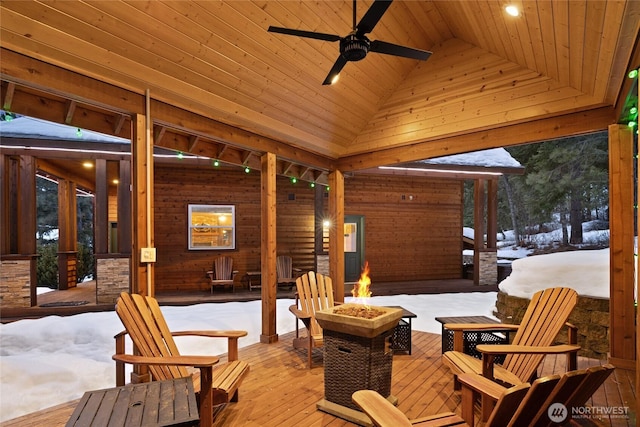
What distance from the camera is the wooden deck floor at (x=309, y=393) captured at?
2.78 m

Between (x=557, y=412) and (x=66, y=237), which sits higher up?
(x=66, y=237)

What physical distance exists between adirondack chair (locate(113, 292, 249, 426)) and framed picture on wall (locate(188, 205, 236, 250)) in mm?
6329

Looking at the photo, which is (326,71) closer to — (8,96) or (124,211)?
(8,96)

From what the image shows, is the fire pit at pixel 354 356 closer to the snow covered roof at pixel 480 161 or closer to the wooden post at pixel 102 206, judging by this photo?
the wooden post at pixel 102 206

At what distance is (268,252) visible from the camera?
482 cm

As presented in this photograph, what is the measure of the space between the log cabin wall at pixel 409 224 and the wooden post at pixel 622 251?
6.83 meters

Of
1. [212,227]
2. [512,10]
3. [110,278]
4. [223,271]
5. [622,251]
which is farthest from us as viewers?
[212,227]

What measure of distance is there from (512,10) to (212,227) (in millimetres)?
7784

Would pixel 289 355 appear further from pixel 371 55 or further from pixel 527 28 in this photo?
pixel 527 28

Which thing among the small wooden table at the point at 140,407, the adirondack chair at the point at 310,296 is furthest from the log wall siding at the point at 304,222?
the small wooden table at the point at 140,407

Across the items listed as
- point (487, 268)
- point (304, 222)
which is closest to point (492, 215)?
Answer: point (487, 268)

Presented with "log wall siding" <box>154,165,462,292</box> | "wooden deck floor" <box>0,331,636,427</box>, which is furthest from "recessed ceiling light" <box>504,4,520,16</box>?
"log wall siding" <box>154,165,462,292</box>

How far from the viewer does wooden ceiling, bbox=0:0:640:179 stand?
2.68m

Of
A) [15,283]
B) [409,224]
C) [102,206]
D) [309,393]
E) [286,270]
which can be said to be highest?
[102,206]
